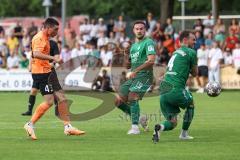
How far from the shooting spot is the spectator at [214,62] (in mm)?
33406

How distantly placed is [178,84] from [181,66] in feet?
1.07

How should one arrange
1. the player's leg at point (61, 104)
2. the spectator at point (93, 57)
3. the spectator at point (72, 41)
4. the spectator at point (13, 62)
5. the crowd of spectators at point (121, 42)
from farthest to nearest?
1. the spectator at point (72, 41)
2. the spectator at point (13, 62)
3. the crowd of spectators at point (121, 42)
4. the spectator at point (93, 57)
5. the player's leg at point (61, 104)

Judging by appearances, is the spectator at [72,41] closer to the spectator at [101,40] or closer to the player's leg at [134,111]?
the spectator at [101,40]

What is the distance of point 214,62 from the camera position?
3341cm

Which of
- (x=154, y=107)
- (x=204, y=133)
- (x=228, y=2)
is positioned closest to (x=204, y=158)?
(x=204, y=133)

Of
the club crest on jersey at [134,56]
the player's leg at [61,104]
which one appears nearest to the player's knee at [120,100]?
the club crest on jersey at [134,56]

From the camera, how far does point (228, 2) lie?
→ 59.2 metres

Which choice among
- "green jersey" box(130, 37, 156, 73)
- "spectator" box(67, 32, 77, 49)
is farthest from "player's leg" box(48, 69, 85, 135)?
"spectator" box(67, 32, 77, 49)

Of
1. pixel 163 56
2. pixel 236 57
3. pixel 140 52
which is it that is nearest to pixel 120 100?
pixel 140 52

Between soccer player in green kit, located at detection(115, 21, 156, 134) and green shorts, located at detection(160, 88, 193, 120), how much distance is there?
1340 mm

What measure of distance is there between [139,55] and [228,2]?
43.6 m

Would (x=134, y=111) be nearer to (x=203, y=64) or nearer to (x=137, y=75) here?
(x=137, y=75)

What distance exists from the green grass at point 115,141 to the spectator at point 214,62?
10996 mm

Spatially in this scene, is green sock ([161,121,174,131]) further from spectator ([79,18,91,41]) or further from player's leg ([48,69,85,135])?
spectator ([79,18,91,41])
